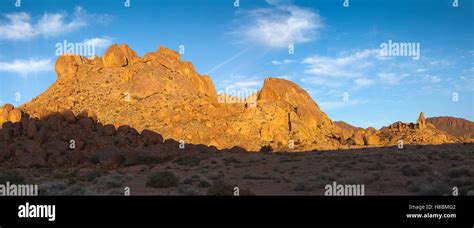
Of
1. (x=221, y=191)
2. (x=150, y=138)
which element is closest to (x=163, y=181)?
(x=221, y=191)

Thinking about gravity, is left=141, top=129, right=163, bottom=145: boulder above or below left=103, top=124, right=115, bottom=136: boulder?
below

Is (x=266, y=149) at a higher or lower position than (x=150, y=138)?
lower

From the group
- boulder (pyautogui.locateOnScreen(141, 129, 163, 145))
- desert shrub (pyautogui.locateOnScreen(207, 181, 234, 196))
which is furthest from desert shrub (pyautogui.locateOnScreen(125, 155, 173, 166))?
desert shrub (pyautogui.locateOnScreen(207, 181, 234, 196))

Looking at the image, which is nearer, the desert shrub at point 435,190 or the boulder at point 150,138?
the desert shrub at point 435,190

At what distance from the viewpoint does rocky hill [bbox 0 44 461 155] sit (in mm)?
53938

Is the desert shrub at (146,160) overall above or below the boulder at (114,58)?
below

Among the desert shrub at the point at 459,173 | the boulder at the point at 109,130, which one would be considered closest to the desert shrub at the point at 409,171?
the desert shrub at the point at 459,173

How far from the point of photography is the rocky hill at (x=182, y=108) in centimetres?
5394

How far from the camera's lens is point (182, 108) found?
57844mm

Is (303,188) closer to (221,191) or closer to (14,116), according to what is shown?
(221,191)

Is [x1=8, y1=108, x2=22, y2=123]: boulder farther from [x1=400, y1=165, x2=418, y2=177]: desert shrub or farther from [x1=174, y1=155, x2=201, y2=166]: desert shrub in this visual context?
[x1=400, y1=165, x2=418, y2=177]: desert shrub

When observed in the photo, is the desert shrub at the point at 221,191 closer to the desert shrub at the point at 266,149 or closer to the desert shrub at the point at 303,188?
the desert shrub at the point at 303,188
